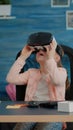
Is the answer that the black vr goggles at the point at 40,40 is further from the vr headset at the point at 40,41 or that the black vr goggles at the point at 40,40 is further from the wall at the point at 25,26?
the wall at the point at 25,26

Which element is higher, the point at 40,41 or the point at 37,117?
the point at 40,41

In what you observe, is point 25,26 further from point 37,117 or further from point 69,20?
point 37,117

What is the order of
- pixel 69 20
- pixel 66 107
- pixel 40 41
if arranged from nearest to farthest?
pixel 66 107, pixel 40 41, pixel 69 20

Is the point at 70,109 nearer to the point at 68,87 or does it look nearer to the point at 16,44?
the point at 68,87

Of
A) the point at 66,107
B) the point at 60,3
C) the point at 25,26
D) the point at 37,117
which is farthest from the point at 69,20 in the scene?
the point at 37,117

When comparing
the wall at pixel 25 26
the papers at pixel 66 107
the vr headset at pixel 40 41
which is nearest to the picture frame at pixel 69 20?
the wall at pixel 25 26

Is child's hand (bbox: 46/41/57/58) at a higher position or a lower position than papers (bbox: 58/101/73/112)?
higher

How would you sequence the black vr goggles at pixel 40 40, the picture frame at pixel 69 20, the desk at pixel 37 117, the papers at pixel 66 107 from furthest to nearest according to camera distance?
the picture frame at pixel 69 20, the black vr goggles at pixel 40 40, the papers at pixel 66 107, the desk at pixel 37 117

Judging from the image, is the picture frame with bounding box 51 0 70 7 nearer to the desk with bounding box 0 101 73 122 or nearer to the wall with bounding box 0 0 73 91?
the wall with bounding box 0 0 73 91

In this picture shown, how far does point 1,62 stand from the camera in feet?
9.58

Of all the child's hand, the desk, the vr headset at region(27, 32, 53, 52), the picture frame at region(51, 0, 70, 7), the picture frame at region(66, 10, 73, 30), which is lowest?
the desk

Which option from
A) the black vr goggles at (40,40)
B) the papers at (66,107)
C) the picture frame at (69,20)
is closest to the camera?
the papers at (66,107)

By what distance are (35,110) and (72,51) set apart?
733mm

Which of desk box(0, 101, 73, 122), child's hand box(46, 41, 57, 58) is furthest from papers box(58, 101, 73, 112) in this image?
child's hand box(46, 41, 57, 58)
